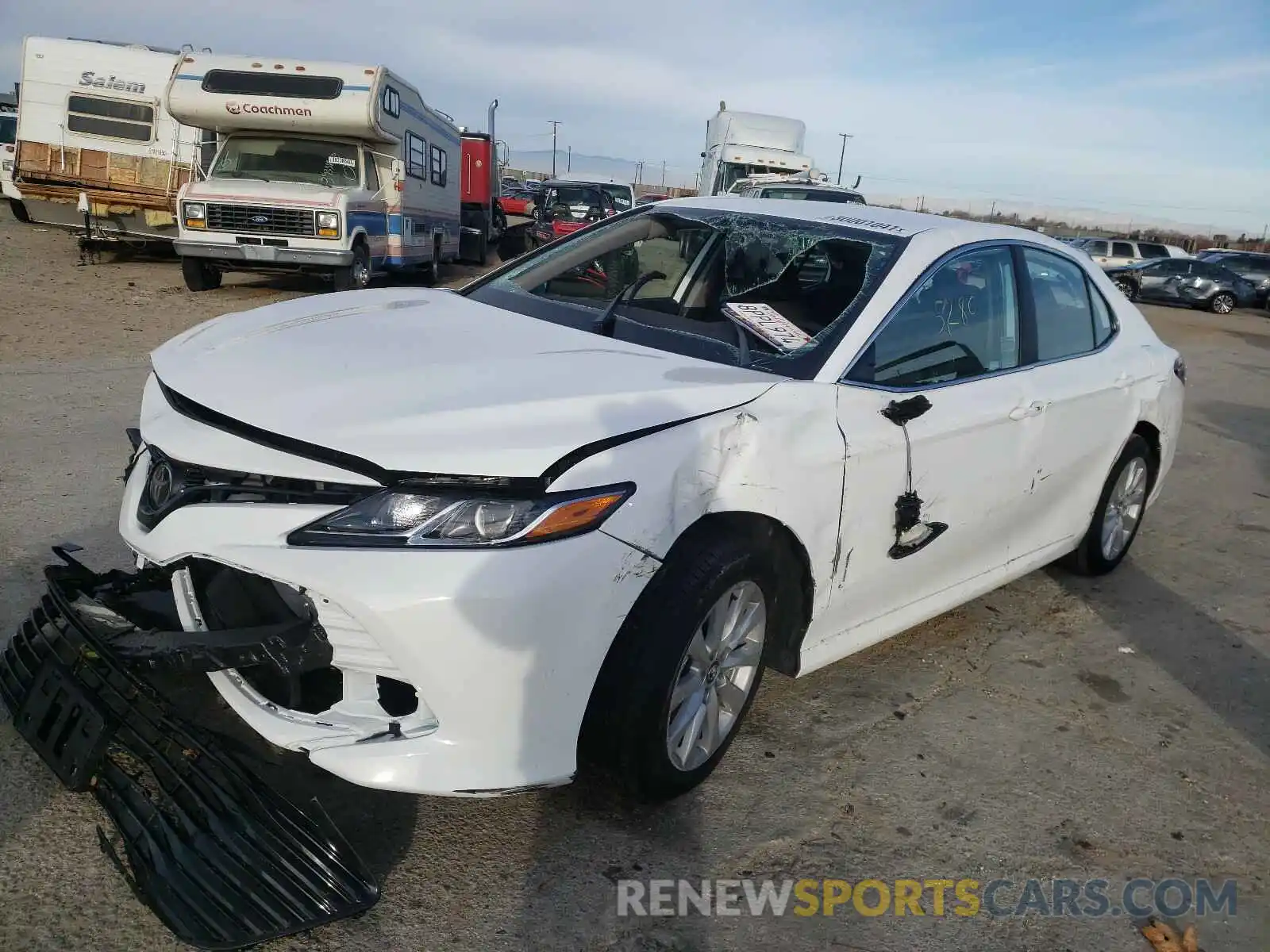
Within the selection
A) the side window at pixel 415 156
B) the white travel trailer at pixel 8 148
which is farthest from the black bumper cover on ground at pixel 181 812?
the white travel trailer at pixel 8 148

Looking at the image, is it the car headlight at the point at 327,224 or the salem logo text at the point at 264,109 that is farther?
the salem logo text at the point at 264,109

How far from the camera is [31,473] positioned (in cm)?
505

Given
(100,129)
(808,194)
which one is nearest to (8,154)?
(100,129)

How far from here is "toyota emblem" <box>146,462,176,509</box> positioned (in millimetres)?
2459

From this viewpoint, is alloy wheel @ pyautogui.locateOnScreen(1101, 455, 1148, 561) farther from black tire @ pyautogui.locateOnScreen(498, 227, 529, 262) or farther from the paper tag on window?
black tire @ pyautogui.locateOnScreen(498, 227, 529, 262)

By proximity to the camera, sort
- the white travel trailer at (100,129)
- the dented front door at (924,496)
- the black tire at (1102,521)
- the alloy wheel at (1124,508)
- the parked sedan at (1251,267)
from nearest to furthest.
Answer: the dented front door at (924,496) → the black tire at (1102,521) → the alloy wheel at (1124,508) → the white travel trailer at (100,129) → the parked sedan at (1251,267)

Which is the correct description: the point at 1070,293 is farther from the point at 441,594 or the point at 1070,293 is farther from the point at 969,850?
the point at 441,594

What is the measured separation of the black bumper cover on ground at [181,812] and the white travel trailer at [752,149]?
62.6 feet

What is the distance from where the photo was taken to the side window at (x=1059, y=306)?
3.99 metres

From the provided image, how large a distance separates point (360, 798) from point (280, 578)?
863 mm

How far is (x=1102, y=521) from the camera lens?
15.2 feet

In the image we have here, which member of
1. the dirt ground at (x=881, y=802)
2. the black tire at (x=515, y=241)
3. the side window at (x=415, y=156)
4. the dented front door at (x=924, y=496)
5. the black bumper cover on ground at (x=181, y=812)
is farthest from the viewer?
the black tire at (x=515, y=241)

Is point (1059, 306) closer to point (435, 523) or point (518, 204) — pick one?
point (435, 523)

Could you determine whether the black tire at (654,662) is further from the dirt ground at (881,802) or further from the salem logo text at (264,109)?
the salem logo text at (264,109)
